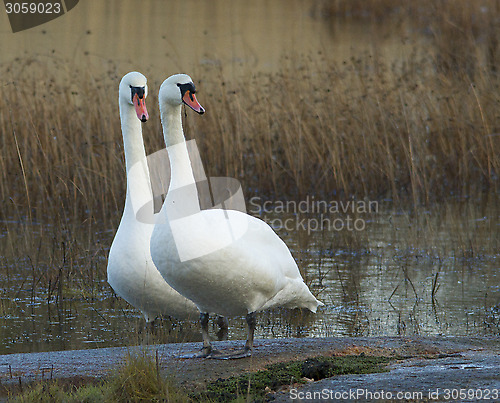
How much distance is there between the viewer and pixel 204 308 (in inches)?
200

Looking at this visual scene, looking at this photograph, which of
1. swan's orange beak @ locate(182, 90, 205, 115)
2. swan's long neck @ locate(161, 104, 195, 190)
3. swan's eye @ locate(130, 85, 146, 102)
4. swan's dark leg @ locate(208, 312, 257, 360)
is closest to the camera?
swan's dark leg @ locate(208, 312, 257, 360)

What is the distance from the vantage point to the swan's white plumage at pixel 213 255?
466 cm

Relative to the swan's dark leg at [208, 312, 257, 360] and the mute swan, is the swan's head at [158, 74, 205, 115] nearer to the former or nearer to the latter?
the mute swan

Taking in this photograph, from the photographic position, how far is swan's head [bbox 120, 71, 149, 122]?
6.24 m

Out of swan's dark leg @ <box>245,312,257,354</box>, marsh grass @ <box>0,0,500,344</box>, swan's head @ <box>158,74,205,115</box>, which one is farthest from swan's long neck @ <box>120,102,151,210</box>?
marsh grass @ <box>0,0,500,344</box>

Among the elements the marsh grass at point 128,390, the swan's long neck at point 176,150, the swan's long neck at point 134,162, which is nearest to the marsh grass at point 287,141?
the swan's long neck at point 134,162

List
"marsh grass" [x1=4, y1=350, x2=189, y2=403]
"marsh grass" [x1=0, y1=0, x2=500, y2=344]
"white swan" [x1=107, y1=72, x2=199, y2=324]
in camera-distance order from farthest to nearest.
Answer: "marsh grass" [x1=0, y1=0, x2=500, y2=344], "white swan" [x1=107, y1=72, x2=199, y2=324], "marsh grass" [x1=4, y1=350, x2=189, y2=403]

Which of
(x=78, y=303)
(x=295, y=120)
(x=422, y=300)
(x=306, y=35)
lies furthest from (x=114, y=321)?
(x=306, y=35)

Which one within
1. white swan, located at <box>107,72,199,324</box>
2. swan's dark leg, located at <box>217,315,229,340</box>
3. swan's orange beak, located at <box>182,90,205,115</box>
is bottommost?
swan's dark leg, located at <box>217,315,229,340</box>

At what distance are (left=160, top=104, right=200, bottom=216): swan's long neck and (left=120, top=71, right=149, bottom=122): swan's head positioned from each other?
663mm

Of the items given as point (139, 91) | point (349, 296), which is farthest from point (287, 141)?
point (139, 91)

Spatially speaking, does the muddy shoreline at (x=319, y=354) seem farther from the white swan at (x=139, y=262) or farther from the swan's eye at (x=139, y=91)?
the swan's eye at (x=139, y=91)

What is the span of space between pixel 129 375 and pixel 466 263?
4.93 m

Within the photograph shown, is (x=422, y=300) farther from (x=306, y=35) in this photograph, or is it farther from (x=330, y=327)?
(x=306, y=35)
